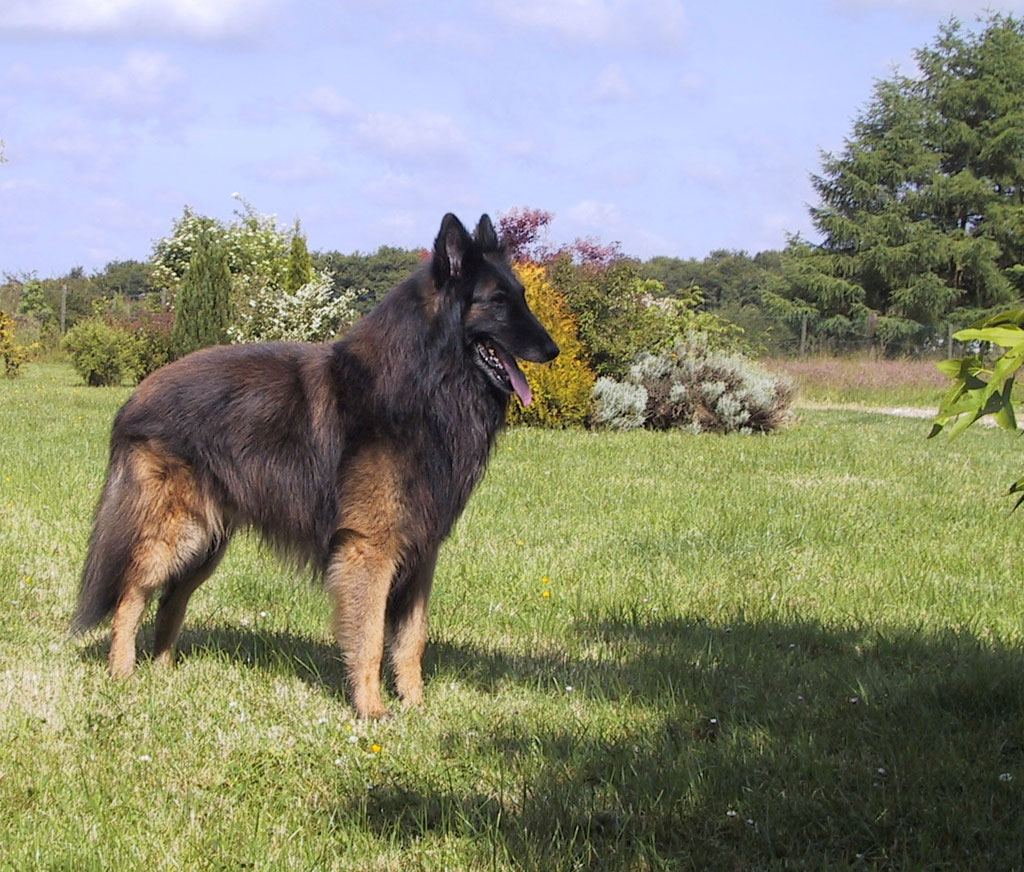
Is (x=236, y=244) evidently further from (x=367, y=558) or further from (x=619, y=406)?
(x=367, y=558)

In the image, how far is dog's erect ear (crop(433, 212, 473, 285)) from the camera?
13.5ft

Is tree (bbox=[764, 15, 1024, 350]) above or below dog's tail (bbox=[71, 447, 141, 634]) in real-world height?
above

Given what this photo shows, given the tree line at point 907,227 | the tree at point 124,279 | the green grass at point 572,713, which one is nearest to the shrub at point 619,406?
the green grass at point 572,713

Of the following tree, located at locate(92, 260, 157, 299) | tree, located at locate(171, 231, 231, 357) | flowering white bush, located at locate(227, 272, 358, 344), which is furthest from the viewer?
tree, located at locate(92, 260, 157, 299)

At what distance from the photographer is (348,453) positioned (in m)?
4.27

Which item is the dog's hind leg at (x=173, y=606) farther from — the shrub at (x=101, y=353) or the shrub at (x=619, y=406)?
the shrub at (x=101, y=353)

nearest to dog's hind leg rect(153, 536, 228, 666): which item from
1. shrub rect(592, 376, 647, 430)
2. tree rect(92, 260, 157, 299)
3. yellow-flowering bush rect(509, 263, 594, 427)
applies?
yellow-flowering bush rect(509, 263, 594, 427)

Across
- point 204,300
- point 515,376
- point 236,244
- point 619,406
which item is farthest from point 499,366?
point 236,244

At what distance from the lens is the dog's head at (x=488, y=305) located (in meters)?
4.16

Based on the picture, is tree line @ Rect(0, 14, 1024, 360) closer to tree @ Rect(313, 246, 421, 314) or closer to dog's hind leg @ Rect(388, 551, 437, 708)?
tree @ Rect(313, 246, 421, 314)

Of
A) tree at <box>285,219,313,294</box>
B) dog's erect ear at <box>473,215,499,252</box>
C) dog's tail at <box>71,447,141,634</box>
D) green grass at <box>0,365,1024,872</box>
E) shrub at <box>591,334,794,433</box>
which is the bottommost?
green grass at <box>0,365,1024,872</box>

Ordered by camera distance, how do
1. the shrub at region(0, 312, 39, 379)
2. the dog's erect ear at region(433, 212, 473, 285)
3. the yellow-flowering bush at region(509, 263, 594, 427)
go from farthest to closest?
the shrub at region(0, 312, 39, 379) → the yellow-flowering bush at region(509, 263, 594, 427) → the dog's erect ear at region(433, 212, 473, 285)

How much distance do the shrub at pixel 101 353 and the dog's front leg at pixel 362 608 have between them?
62.4ft

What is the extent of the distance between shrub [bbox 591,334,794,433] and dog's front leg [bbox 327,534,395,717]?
1073cm
